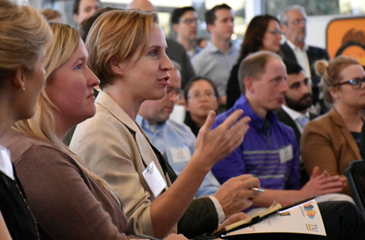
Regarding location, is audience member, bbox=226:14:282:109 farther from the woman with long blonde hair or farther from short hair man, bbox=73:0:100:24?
the woman with long blonde hair

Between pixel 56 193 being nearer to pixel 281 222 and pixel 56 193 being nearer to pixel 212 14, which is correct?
Answer: pixel 281 222

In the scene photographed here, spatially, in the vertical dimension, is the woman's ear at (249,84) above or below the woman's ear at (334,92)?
above

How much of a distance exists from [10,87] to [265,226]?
1166 millimetres

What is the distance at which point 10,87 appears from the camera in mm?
1140

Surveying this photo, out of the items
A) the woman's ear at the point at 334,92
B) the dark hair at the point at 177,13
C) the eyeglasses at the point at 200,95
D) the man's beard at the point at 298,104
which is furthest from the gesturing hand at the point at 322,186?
the dark hair at the point at 177,13

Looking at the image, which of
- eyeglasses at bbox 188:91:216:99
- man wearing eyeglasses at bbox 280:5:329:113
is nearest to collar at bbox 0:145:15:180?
eyeglasses at bbox 188:91:216:99

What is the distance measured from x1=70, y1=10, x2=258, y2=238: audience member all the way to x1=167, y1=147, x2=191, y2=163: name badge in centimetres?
99

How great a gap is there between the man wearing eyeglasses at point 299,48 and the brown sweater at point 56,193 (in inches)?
149

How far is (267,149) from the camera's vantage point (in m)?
3.23

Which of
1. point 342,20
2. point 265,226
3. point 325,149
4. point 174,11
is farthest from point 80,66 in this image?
point 342,20

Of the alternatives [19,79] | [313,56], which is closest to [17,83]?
[19,79]

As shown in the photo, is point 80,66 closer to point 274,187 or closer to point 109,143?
point 109,143

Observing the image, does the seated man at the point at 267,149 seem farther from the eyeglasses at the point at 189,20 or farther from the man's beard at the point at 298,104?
the eyeglasses at the point at 189,20

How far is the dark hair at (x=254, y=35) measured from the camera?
4328 millimetres
